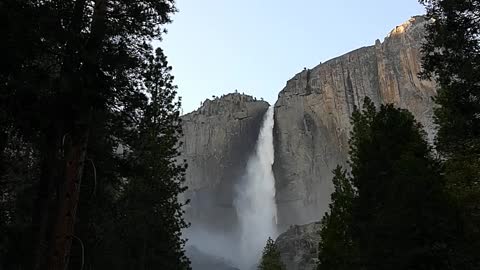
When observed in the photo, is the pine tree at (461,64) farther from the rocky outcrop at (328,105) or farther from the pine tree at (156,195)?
the rocky outcrop at (328,105)

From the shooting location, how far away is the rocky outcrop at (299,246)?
203 ft

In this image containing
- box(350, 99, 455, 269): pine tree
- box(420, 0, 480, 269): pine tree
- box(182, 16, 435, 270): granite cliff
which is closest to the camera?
box(420, 0, 480, 269): pine tree

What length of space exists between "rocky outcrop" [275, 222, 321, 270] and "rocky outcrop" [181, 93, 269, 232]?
34.1 metres

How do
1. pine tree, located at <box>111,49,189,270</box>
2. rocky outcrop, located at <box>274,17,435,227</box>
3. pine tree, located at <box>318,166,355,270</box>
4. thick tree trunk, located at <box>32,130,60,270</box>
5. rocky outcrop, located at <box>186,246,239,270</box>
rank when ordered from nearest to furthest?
thick tree trunk, located at <box>32,130,60,270</box>
pine tree, located at <box>111,49,189,270</box>
pine tree, located at <box>318,166,355,270</box>
rocky outcrop, located at <box>274,17,435,227</box>
rocky outcrop, located at <box>186,246,239,270</box>

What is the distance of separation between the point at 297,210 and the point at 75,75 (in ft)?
281

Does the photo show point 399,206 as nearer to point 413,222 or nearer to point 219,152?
point 413,222

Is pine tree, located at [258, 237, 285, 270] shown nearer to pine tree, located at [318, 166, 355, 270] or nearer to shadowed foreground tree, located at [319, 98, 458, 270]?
pine tree, located at [318, 166, 355, 270]

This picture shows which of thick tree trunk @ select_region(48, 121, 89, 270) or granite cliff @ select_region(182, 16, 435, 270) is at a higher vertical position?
granite cliff @ select_region(182, 16, 435, 270)

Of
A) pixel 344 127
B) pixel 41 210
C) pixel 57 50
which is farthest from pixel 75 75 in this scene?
pixel 344 127

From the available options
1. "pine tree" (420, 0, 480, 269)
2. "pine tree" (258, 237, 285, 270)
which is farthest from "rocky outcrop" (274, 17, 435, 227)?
"pine tree" (420, 0, 480, 269)

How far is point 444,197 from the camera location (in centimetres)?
1438

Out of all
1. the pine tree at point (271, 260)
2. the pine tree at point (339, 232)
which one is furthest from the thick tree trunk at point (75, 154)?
the pine tree at point (271, 260)

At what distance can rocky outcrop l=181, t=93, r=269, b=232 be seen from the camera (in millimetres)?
103500

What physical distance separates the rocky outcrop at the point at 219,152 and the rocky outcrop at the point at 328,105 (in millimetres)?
8421
